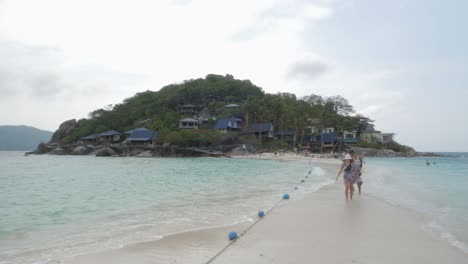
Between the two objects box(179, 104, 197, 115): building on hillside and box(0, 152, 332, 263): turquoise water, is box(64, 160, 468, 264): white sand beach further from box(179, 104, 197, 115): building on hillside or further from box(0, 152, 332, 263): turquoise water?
box(179, 104, 197, 115): building on hillside

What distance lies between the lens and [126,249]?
544 cm

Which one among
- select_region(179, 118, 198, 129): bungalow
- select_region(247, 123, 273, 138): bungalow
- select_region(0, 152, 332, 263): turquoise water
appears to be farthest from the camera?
select_region(179, 118, 198, 129): bungalow

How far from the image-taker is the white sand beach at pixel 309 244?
15.5 ft

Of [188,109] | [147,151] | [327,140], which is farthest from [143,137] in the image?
[327,140]

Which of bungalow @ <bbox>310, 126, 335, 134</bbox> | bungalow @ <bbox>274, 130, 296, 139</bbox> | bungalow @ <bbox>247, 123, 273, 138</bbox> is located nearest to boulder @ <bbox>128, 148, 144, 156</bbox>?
bungalow @ <bbox>247, 123, 273, 138</bbox>

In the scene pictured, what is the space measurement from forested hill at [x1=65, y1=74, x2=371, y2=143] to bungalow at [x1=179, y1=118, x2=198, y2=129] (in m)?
1.55

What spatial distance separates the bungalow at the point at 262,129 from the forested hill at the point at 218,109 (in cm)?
207

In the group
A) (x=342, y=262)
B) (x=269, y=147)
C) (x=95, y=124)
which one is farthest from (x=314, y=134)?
(x=342, y=262)

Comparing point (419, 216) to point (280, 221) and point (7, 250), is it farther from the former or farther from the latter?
point (7, 250)

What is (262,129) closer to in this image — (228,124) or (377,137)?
(228,124)

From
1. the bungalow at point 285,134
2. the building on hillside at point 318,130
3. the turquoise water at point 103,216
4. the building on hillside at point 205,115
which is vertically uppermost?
the building on hillside at point 205,115

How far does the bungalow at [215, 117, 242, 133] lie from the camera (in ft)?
216

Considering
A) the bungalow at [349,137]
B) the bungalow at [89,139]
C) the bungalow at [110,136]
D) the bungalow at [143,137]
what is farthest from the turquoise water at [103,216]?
the bungalow at [89,139]

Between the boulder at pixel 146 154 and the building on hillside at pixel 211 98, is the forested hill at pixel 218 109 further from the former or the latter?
the boulder at pixel 146 154
